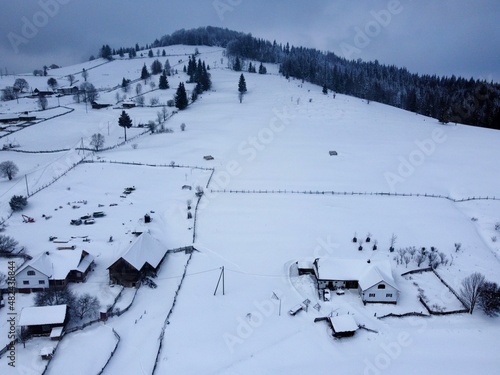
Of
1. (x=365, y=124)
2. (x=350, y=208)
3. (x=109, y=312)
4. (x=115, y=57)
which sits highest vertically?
(x=115, y=57)

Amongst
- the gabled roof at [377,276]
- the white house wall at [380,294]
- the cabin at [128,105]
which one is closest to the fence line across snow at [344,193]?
the gabled roof at [377,276]

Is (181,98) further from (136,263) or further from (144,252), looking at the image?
(136,263)

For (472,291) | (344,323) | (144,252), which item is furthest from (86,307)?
(472,291)

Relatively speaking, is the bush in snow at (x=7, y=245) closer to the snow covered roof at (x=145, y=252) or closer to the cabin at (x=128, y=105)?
the snow covered roof at (x=145, y=252)

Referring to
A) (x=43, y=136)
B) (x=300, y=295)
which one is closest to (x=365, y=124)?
(x=300, y=295)

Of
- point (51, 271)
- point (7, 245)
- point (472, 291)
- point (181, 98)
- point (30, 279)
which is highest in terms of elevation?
point (181, 98)

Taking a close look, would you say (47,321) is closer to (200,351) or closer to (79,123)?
(200,351)
